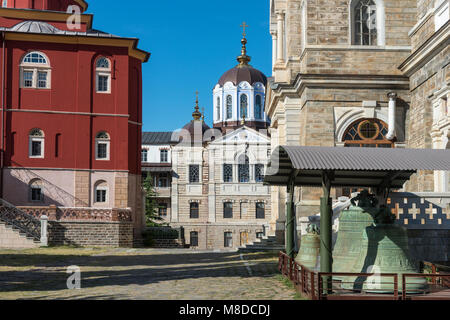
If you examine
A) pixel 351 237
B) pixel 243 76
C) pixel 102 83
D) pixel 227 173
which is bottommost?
pixel 351 237

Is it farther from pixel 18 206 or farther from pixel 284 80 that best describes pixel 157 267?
pixel 18 206

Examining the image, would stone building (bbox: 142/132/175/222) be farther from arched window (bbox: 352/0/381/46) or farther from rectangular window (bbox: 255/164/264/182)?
arched window (bbox: 352/0/381/46)

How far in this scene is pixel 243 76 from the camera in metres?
72.1

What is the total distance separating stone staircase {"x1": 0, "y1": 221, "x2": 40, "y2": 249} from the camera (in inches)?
1222

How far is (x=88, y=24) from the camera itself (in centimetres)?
4266

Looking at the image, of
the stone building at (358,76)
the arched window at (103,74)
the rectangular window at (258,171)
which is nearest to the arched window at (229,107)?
the rectangular window at (258,171)

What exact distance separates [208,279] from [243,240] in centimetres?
4880

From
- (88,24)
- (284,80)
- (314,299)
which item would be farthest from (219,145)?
(314,299)

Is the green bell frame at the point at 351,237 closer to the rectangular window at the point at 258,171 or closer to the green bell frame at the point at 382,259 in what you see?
the green bell frame at the point at 382,259

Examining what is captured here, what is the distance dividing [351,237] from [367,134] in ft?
43.0

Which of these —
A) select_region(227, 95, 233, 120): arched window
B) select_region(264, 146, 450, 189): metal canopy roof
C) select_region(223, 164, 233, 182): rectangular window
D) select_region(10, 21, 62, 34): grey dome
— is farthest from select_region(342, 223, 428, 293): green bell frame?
select_region(227, 95, 233, 120): arched window

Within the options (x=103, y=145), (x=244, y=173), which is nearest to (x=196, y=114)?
(x=244, y=173)

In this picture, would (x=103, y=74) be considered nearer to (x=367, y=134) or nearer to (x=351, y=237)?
(x=367, y=134)
